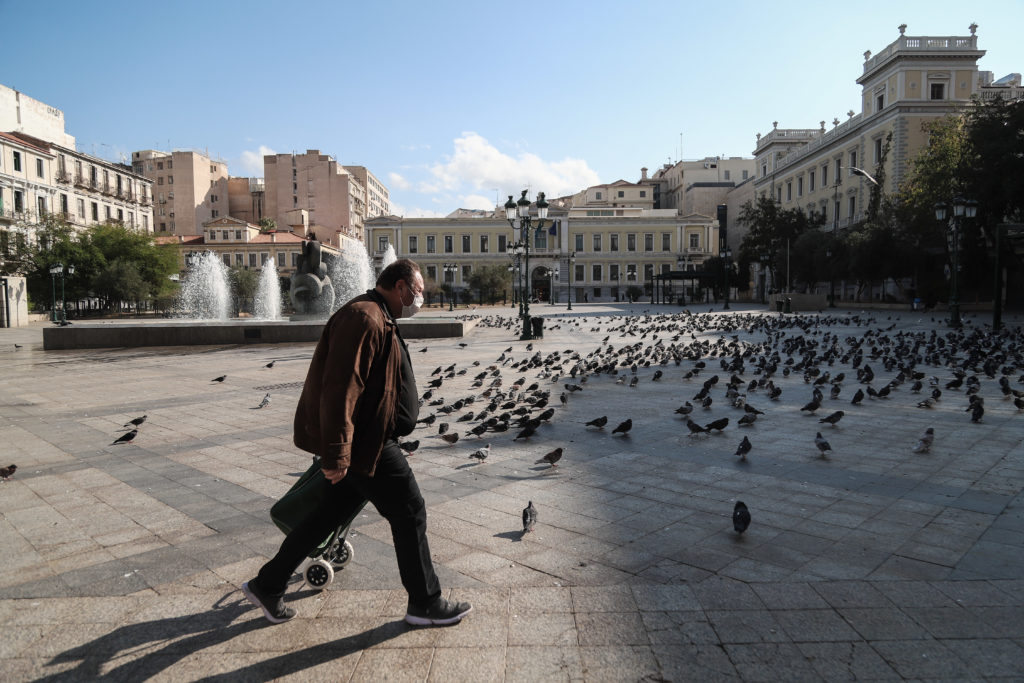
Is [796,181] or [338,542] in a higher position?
[796,181]

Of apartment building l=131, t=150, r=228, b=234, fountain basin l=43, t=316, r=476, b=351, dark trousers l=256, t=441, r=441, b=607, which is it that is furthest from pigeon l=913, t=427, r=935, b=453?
apartment building l=131, t=150, r=228, b=234

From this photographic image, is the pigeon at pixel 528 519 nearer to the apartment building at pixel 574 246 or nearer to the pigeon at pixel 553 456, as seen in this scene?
the pigeon at pixel 553 456

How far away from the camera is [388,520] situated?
2838mm

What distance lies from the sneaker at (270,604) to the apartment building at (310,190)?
81.9 m

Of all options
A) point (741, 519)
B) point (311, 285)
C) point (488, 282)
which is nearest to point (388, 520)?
point (741, 519)

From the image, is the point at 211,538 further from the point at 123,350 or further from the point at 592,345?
the point at 123,350

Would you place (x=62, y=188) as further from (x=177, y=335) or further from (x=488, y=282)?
(x=177, y=335)

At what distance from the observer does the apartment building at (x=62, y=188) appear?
42438 millimetres

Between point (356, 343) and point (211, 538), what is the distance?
2237 mm

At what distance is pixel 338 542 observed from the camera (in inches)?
134

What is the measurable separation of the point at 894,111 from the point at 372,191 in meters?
78.5

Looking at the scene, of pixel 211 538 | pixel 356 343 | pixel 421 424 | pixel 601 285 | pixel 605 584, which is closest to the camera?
pixel 356 343

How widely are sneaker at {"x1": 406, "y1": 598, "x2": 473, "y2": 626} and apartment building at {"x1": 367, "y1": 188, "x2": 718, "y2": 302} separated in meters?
73.4

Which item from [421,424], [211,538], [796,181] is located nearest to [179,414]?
[421,424]
